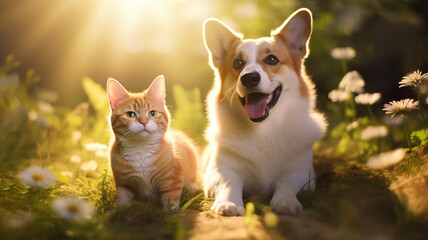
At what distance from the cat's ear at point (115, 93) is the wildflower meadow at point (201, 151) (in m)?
0.46

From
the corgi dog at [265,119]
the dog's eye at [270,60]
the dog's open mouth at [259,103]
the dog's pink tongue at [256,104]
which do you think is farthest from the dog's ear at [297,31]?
the dog's pink tongue at [256,104]

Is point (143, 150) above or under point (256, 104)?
under

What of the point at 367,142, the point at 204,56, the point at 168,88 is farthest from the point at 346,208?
the point at 204,56

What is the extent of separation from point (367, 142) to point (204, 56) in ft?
20.3

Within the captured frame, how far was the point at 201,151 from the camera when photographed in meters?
4.46

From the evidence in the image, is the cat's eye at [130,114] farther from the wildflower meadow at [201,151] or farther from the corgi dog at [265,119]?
the corgi dog at [265,119]

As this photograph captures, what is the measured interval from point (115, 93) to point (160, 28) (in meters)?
5.89

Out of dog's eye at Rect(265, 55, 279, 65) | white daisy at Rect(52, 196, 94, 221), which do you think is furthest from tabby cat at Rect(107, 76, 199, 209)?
dog's eye at Rect(265, 55, 279, 65)

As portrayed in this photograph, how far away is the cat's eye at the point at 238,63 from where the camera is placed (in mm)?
2943

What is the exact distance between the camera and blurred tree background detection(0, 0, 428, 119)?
7047mm

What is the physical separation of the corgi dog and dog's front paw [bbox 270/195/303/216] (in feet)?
0.74

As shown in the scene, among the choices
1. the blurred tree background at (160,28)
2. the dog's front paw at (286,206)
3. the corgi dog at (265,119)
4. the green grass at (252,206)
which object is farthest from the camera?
the blurred tree background at (160,28)

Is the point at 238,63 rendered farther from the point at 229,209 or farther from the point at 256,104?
the point at 229,209

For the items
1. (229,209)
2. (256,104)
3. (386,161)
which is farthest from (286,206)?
(256,104)
